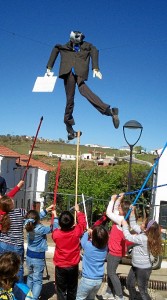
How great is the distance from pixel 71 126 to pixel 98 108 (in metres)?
0.51

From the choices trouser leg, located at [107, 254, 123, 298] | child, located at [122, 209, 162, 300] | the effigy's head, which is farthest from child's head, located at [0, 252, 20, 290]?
the effigy's head

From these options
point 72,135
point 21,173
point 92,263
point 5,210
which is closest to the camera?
point 92,263

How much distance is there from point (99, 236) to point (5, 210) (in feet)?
3.59

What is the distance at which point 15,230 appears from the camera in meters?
4.55

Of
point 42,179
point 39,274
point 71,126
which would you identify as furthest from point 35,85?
point 42,179

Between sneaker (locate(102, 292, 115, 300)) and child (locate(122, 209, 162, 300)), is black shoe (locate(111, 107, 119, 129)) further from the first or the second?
sneaker (locate(102, 292, 115, 300))

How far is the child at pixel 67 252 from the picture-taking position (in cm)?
432

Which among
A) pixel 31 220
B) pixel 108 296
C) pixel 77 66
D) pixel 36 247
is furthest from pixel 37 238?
pixel 77 66

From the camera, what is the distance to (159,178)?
1928cm

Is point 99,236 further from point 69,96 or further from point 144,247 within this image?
point 69,96

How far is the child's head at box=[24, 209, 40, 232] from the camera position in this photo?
4.61 metres

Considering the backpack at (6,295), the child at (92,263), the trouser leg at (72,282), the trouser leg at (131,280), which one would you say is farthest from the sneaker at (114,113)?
the backpack at (6,295)

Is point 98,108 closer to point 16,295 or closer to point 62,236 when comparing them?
point 62,236

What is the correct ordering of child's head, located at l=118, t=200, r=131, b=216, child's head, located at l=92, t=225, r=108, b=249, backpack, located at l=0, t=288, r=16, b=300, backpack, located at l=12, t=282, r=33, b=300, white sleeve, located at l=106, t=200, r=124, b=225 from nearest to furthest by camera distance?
1. backpack, located at l=0, t=288, r=16, b=300
2. backpack, located at l=12, t=282, r=33, b=300
3. child's head, located at l=92, t=225, r=108, b=249
4. white sleeve, located at l=106, t=200, r=124, b=225
5. child's head, located at l=118, t=200, r=131, b=216
